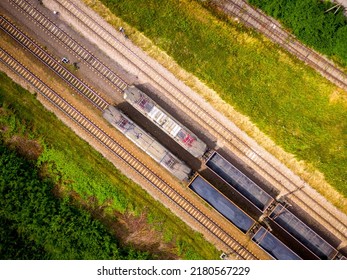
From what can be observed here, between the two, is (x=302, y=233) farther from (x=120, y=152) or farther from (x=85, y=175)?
(x=85, y=175)

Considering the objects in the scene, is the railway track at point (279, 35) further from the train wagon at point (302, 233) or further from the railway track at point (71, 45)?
the train wagon at point (302, 233)

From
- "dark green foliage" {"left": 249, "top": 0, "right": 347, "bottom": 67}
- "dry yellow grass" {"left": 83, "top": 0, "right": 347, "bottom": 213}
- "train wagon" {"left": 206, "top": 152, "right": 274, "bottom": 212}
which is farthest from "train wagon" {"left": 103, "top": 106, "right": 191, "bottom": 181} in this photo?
"dark green foliage" {"left": 249, "top": 0, "right": 347, "bottom": 67}

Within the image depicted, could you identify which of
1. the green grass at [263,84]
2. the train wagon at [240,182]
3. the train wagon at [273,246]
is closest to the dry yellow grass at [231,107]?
the green grass at [263,84]

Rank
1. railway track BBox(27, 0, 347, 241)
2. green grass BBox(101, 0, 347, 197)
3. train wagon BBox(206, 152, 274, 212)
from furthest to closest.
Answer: railway track BBox(27, 0, 347, 241), green grass BBox(101, 0, 347, 197), train wagon BBox(206, 152, 274, 212)

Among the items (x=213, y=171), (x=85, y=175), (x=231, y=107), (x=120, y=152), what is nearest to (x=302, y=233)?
(x=213, y=171)

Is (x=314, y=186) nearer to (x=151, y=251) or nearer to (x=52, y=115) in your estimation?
(x=151, y=251)

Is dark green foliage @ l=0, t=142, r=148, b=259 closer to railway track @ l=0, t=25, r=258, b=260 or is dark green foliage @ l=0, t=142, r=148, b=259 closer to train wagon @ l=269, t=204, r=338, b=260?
railway track @ l=0, t=25, r=258, b=260
